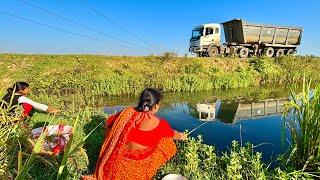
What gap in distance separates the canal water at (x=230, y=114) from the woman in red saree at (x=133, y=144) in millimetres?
1319

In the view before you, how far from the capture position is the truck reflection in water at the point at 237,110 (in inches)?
320

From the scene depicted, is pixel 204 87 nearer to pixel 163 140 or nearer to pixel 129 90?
pixel 129 90

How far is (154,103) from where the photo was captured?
296 cm

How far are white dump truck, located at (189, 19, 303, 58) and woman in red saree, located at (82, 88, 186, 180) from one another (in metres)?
15.3

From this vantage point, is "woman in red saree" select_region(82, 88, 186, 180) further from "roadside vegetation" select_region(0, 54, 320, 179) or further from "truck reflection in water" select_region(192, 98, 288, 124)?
"truck reflection in water" select_region(192, 98, 288, 124)

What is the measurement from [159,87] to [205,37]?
6.95 m

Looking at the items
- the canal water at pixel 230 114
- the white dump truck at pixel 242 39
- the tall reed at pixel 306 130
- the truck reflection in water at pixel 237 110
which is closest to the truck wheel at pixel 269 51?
the white dump truck at pixel 242 39

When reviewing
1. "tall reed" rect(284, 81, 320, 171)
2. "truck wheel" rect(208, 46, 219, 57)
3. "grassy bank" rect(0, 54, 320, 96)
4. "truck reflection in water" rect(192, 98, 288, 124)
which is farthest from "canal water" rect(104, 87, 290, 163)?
"truck wheel" rect(208, 46, 219, 57)

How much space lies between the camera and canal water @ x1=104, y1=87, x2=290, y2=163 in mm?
5762

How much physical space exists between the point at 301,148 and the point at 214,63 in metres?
13.1

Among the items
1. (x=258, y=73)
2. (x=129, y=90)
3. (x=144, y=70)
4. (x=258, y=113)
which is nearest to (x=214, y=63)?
(x=258, y=73)

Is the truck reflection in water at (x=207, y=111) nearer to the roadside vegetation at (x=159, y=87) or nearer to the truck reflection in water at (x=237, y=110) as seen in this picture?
the truck reflection in water at (x=237, y=110)

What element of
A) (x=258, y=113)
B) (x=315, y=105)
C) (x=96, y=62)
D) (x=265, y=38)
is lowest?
(x=258, y=113)

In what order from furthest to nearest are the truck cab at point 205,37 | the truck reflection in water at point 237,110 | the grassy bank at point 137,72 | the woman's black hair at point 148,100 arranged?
the truck cab at point 205,37, the grassy bank at point 137,72, the truck reflection in water at point 237,110, the woman's black hair at point 148,100
